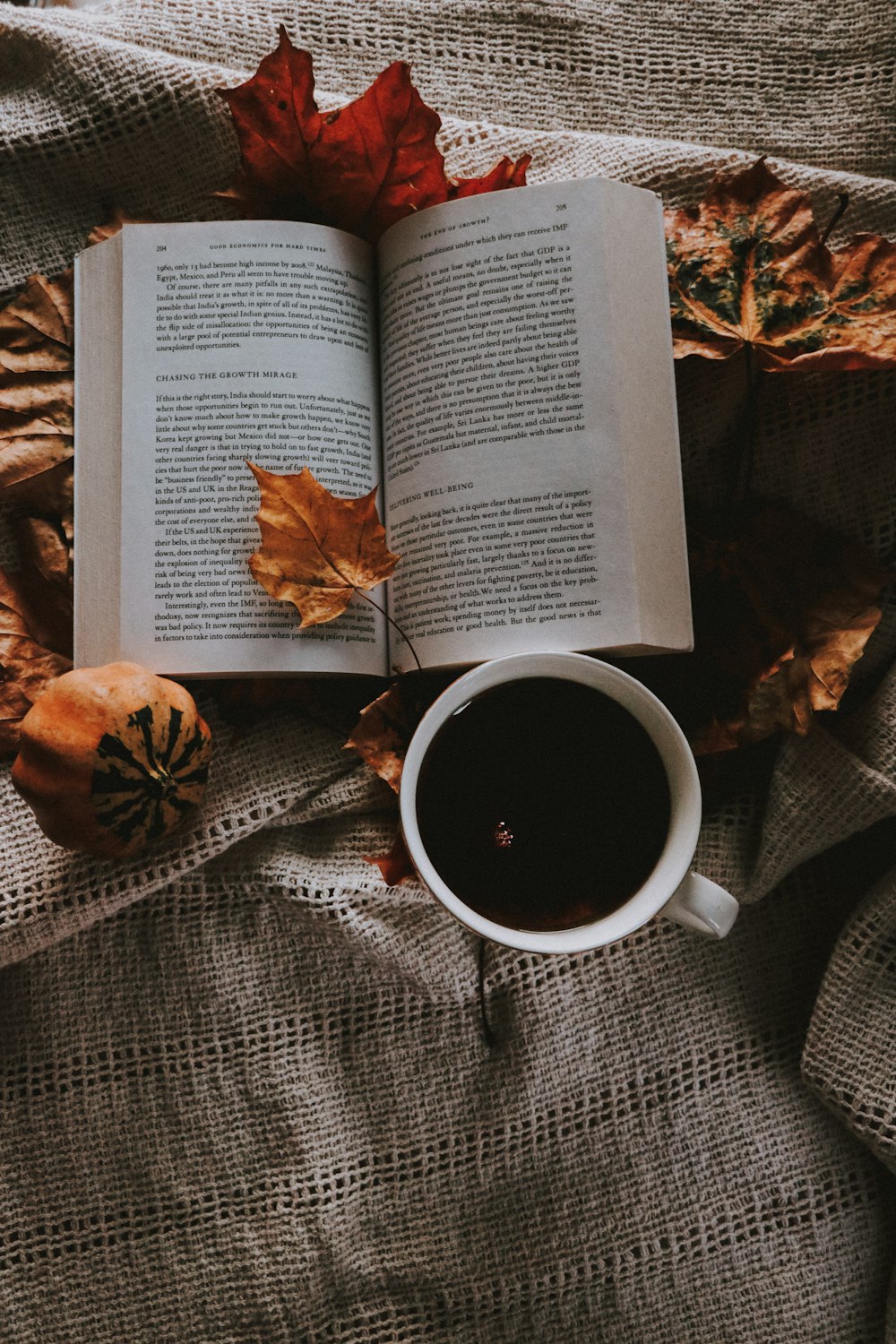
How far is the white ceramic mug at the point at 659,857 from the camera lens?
2.06 feet

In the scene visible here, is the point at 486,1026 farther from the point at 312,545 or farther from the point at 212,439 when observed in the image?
the point at 212,439

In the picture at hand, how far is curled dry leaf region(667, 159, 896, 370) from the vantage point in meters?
0.73

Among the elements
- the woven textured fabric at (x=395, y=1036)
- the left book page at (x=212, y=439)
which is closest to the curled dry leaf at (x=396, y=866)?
the woven textured fabric at (x=395, y=1036)

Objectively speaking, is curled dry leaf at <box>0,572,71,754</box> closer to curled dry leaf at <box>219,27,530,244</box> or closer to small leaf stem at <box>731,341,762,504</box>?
curled dry leaf at <box>219,27,530,244</box>

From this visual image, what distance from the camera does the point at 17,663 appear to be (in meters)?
0.74

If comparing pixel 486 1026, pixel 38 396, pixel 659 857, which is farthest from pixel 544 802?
pixel 38 396

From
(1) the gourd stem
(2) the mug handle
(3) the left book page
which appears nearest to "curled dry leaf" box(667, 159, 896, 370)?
(3) the left book page

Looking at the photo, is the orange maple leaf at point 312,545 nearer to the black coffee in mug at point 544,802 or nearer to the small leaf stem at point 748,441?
the black coffee in mug at point 544,802

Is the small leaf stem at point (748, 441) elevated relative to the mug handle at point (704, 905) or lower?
elevated

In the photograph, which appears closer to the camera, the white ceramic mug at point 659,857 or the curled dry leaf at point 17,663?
the white ceramic mug at point 659,857

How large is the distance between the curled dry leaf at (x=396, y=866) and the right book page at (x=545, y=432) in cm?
15

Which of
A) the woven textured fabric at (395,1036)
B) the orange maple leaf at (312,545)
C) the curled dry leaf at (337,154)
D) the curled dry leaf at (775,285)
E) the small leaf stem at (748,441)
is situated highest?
the curled dry leaf at (337,154)

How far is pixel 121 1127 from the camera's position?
75 cm

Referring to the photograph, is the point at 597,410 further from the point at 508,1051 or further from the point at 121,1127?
the point at 121,1127
